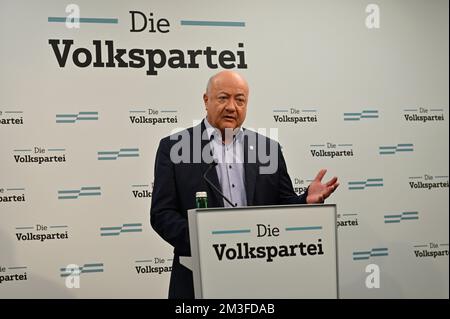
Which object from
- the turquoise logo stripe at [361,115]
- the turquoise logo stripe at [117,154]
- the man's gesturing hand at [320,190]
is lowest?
the man's gesturing hand at [320,190]

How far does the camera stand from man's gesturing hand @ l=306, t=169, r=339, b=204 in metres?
3.51

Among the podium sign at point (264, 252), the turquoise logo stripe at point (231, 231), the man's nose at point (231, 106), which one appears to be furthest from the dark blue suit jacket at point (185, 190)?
the turquoise logo stripe at point (231, 231)

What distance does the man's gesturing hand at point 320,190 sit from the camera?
138 inches

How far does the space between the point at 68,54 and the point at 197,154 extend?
156 centimetres

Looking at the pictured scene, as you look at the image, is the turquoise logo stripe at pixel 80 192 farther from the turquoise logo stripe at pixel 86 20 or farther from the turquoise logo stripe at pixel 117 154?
the turquoise logo stripe at pixel 86 20

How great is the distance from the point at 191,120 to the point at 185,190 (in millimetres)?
1377

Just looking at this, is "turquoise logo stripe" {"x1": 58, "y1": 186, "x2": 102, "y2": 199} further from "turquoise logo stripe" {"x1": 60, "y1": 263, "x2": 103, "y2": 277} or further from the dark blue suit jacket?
the dark blue suit jacket

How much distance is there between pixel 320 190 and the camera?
3549 mm

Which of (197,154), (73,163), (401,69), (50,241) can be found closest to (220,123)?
(197,154)

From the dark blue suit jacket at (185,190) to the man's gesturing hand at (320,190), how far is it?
138mm

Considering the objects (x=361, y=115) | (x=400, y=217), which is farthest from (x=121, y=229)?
(x=400, y=217)

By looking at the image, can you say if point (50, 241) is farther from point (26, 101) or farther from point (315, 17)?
point (315, 17)

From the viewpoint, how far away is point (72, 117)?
16.8ft

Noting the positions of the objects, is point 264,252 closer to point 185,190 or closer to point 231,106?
point 185,190
